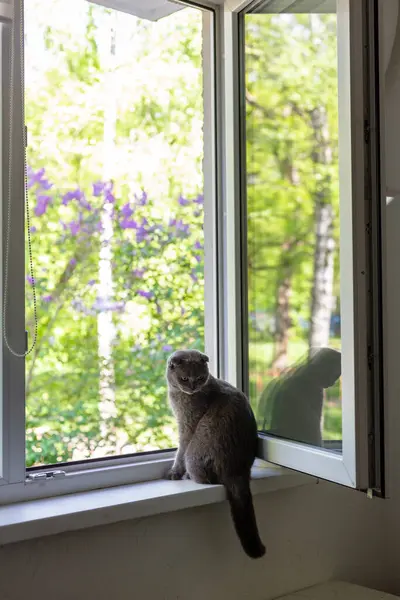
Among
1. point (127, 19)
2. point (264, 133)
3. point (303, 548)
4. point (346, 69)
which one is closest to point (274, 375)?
point (303, 548)

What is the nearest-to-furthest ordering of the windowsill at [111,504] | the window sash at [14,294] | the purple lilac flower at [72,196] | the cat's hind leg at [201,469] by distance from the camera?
the windowsill at [111,504] → the window sash at [14,294] → the cat's hind leg at [201,469] → the purple lilac flower at [72,196]

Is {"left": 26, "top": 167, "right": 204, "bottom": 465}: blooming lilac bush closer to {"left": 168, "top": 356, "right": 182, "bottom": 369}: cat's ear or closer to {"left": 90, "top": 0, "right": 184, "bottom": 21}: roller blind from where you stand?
{"left": 168, "top": 356, "right": 182, "bottom": 369}: cat's ear

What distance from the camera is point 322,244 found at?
147cm

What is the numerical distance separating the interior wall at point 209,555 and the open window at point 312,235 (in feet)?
0.78

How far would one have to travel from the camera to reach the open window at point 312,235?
1234 millimetres

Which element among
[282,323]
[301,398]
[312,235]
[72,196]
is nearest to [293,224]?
[312,235]

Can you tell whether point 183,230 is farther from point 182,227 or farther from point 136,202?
point 136,202

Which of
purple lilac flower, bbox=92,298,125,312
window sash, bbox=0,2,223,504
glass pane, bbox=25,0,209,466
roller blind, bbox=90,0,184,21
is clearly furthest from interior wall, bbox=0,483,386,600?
roller blind, bbox=90,0,184,21

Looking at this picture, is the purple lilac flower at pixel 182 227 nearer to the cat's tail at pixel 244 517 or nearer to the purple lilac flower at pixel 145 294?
the purple lilac flower at pixel 145 294

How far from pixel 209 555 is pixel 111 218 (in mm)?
1059

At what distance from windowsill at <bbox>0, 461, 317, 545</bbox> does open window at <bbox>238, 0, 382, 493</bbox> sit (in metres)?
0.11

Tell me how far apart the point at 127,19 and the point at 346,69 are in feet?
3.08

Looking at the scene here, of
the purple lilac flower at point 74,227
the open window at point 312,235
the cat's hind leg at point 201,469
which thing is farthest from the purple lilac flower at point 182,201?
the cat's hind leg at point 201,469

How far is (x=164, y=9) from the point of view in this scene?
1727mm
